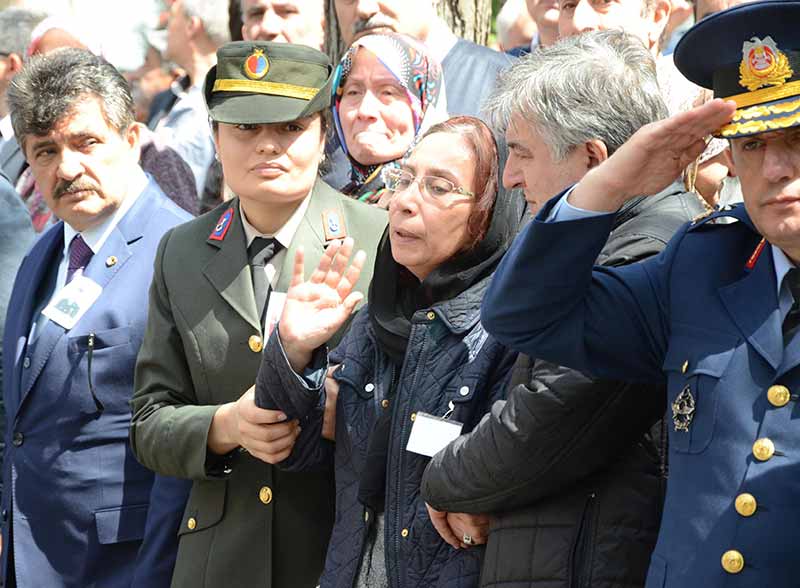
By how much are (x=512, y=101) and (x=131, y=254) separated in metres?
1.99

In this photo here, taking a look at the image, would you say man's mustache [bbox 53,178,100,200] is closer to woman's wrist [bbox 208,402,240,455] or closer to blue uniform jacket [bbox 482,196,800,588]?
woman's wrist [bbox 208,402,240,455]

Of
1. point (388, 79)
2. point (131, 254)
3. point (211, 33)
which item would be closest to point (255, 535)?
point (131, 254)

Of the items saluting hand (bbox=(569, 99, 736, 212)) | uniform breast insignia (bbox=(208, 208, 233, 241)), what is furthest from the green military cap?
saluting hand (bbox=(569, 99, 736, 212))

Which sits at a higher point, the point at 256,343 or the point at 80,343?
the point at 256,343

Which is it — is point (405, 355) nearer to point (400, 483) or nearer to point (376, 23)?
point (400, 483)

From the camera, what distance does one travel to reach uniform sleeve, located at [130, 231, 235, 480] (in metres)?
4.11

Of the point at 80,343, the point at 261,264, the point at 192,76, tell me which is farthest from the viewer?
the point at 192,76

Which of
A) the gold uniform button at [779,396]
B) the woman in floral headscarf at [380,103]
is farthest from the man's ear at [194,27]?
the gold uniform button at [779,396]

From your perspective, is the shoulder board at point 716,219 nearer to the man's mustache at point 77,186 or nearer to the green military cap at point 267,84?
the green military cap at point 267,84

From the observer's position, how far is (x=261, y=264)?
170 inches

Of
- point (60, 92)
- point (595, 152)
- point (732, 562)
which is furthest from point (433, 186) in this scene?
point (60, 92)

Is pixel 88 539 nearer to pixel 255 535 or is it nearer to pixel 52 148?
pixel 255 535

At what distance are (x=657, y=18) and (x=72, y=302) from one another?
2.34 metres

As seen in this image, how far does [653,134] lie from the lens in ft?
8.96
